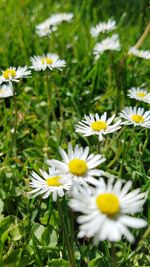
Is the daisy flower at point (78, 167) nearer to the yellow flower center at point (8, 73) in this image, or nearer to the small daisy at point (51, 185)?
the small daisy at point (51, 185)

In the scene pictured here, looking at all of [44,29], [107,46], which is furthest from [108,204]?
[44,29]

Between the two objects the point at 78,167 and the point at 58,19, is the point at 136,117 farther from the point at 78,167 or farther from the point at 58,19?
the point at 58,19

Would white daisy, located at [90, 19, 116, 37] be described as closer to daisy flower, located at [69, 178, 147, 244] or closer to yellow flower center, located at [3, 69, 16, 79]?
yellow flower center, located at [3, 69, 16, 79]

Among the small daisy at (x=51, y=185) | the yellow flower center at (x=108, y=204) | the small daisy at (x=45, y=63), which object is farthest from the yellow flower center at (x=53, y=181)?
the small daisy at (x=45, y=63)

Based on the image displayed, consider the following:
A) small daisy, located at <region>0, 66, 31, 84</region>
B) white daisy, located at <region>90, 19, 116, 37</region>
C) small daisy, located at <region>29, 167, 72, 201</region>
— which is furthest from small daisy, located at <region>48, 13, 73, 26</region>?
small daisy, located at <region>29, 167, 72, 201</region>

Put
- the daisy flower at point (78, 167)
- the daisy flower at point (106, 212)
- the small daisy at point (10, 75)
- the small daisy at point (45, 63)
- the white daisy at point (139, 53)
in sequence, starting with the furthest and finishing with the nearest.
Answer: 1. the white daisy at point (139, 53)
2. the small daisy at point (45, 63)
3. the small daisy at point (10, 75)
4. the daisy flower at point (78, 167)
5. the daisy flower at point (106, 212)
